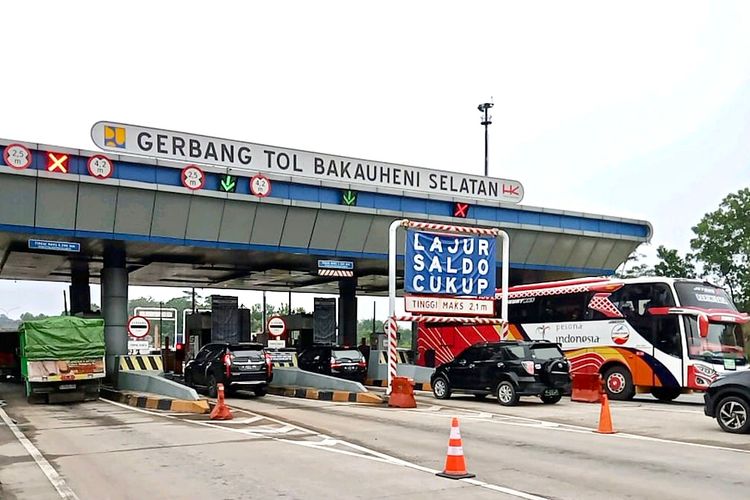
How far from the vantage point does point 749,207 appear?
53156 millimetres

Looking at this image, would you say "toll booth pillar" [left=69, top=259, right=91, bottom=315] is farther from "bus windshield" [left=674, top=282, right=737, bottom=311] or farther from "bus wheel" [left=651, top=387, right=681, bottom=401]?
"bus windshield" [left=674, top=282, right=737, bottom=311]

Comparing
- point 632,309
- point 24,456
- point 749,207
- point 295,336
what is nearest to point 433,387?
point 632,309

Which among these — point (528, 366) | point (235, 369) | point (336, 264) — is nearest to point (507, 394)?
point (528, 366)

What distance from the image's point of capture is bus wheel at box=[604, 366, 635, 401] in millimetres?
22688

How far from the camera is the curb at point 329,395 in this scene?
2119 cm

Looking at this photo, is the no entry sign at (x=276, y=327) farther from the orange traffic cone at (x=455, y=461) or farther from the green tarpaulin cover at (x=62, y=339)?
the orange traffic cone at (x=455, y=461)

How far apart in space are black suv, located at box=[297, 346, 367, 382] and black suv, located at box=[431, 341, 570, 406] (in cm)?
716

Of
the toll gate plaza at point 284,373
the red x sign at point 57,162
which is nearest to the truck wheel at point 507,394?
the toll gate plaza at point 284,373

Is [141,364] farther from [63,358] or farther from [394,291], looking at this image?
[394,291]

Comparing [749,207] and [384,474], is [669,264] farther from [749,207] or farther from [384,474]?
[384,474]

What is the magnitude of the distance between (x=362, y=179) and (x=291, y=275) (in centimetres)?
1216

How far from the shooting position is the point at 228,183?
84.4 ft

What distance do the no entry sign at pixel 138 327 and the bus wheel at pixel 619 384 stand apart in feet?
44.9

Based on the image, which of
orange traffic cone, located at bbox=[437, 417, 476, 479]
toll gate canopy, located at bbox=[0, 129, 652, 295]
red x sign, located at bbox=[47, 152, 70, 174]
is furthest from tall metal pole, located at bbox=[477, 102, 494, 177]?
orange traffic cone, located at bbox=[437, 417, 476, 479]
